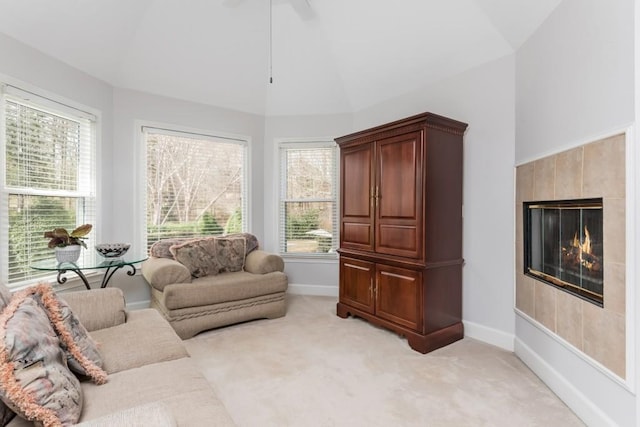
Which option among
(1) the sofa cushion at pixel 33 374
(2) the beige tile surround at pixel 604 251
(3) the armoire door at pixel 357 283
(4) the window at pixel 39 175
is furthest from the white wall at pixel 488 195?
(4) the window at pixel 39 175

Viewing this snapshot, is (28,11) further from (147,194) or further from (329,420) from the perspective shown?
(329,420)

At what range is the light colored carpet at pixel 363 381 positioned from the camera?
1.93 meters

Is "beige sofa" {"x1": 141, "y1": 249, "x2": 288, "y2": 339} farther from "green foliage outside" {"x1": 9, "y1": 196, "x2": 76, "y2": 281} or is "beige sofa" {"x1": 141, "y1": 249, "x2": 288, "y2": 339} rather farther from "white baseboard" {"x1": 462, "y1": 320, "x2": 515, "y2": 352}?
"white baseboard" {"x1": 462, "y1": 320, "x2": 515, "y2": 352}

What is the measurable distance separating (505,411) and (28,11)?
421 centimetres

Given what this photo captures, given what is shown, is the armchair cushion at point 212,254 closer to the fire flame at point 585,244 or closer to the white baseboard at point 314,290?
the white baseboard at point 314,290

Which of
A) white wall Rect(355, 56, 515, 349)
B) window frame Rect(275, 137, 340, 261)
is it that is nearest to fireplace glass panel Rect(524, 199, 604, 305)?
white wall Rect(355, 56, 515, 349)

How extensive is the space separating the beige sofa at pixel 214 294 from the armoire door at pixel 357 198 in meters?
0.87

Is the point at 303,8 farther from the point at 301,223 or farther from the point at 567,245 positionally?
the point at 567,245

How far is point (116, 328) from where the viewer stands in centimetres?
202

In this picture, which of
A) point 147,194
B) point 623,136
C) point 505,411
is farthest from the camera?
point 147,194

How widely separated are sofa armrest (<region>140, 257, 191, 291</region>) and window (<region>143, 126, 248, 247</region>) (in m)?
0.85

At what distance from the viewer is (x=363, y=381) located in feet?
7.58

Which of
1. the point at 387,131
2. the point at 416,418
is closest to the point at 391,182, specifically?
the point at 387,131

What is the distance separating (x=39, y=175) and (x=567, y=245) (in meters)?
4.10
